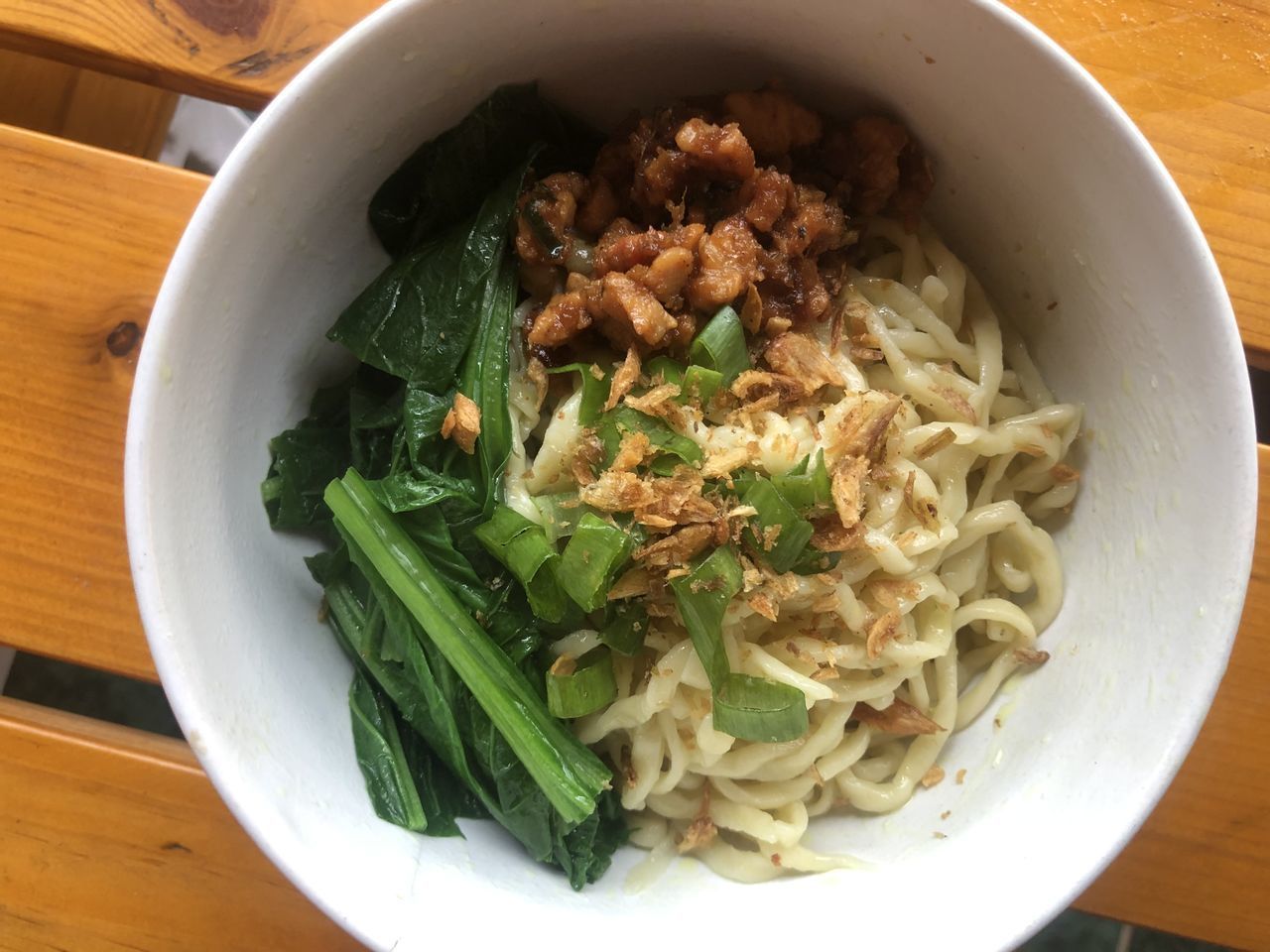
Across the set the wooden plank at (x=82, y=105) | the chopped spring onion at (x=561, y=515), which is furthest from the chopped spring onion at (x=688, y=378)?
the wooden plank at (x=82, y=105)

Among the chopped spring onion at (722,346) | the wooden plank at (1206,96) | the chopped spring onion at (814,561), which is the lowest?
the chopped spring onion at (814,561)

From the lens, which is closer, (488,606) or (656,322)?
(656,322)

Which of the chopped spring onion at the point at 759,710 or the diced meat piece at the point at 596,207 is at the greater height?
the diced meat piece at the point at 596,207

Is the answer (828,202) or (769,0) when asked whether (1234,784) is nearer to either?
(828,202)

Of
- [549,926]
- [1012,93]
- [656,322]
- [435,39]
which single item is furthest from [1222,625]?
[435,39]

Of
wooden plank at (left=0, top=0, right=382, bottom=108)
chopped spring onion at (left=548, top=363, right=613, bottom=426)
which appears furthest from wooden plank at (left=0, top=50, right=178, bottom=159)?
chopped spring onion at (left=548, top=363, right=613, bottom=426)

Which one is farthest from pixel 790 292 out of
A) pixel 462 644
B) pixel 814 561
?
pixel 462 644

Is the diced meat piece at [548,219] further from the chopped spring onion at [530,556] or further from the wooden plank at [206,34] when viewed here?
the wooden plank at [206,34]

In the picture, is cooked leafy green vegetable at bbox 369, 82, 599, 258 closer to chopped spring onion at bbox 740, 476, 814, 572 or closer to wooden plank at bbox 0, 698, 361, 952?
chopped spring onion at bbox 740, 476, 814, 572
